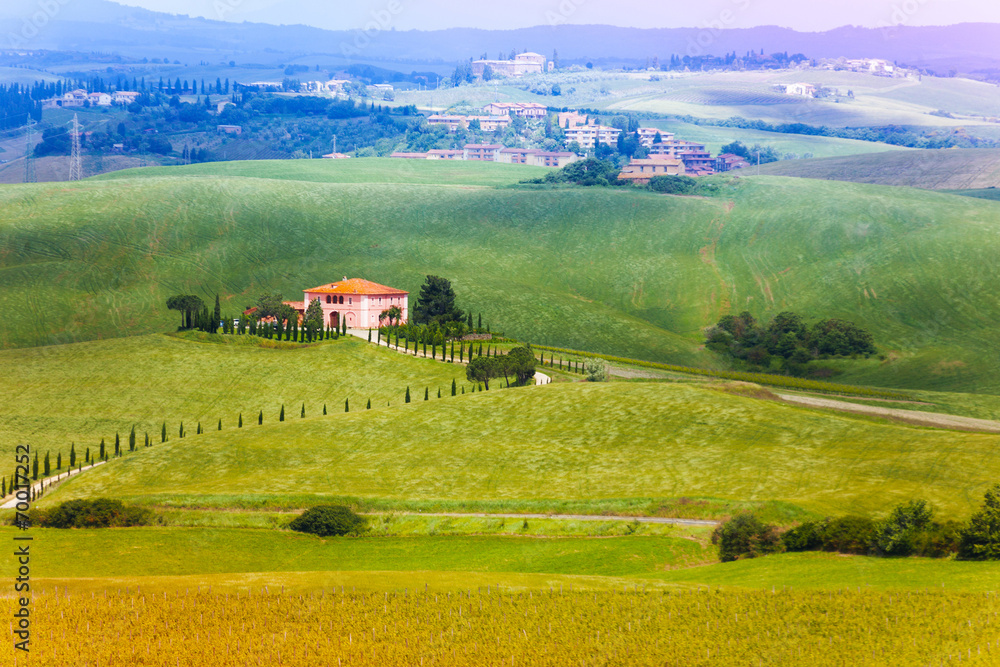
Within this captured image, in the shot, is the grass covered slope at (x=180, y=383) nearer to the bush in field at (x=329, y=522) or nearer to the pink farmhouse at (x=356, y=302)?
the pink farmhouse at (x=356, y=302)

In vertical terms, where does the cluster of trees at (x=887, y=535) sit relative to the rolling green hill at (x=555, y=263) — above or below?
above

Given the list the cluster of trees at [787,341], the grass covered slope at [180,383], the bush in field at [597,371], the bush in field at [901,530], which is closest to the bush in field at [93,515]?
the grass covered slope at [180,383]

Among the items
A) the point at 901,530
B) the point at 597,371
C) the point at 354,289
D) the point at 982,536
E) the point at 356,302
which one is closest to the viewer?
the point at 982,536

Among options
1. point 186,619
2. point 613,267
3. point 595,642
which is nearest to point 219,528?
point 186,619

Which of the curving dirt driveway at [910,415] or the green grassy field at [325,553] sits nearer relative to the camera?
the green grassy field at [325,553]

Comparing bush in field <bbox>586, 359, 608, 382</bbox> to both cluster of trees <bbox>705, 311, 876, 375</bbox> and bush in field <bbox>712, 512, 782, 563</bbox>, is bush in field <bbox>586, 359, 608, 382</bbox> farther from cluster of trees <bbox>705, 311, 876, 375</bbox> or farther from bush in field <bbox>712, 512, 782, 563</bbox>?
bush in field <bbox>712, 512, 782, 563</bbox>

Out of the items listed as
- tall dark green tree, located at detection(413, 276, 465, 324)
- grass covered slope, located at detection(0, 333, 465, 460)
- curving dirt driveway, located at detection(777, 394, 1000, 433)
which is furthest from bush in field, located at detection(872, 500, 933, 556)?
tall dark green tree, located at detection(413, 276, 465, 324)

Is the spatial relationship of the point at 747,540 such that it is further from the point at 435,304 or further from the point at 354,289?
the point at 354,289

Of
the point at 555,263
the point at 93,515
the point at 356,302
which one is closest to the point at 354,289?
the point at 356,302
